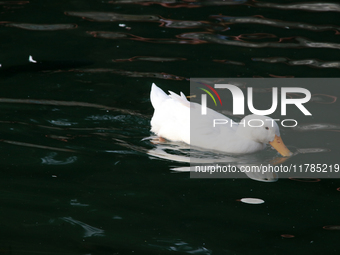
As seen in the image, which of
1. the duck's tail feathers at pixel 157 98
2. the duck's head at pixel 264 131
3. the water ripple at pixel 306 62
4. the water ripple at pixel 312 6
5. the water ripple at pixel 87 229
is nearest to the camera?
the water ripple at pixel 87 229

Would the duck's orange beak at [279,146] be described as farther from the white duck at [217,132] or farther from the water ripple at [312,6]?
the water ripple at [312,6]

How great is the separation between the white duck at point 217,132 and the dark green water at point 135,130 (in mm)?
318

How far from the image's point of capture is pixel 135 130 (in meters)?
5.64

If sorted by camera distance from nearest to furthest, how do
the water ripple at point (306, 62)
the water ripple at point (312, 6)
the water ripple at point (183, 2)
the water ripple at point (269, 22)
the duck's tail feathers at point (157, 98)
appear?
the duck's tail feathers at point (157, 98), the water ripple at point (306, 62), the water ripple at point (269, 22), the water ripple at point (312, 6), the water ripple at point (183, 2)

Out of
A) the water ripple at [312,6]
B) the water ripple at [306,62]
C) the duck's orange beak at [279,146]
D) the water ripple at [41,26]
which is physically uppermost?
the water ripple at [312,6]

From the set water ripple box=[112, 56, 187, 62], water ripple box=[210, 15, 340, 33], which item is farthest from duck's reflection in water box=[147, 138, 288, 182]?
water ripple box=[210, 15, 340, 33]

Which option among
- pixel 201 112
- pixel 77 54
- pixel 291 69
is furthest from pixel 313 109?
pixel 77 54

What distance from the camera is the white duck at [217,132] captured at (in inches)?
196

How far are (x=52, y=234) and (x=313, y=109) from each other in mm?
4064

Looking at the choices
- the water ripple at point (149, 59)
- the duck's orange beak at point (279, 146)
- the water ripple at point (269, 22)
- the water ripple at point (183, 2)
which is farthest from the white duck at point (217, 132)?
the water ripple at point (183, 2)

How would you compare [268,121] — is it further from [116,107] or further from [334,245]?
[116,107]

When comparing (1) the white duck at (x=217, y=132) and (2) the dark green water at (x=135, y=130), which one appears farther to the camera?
(1) the white duck at (x=217, y=132)

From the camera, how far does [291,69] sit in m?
7.43

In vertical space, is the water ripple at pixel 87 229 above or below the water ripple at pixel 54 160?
below
